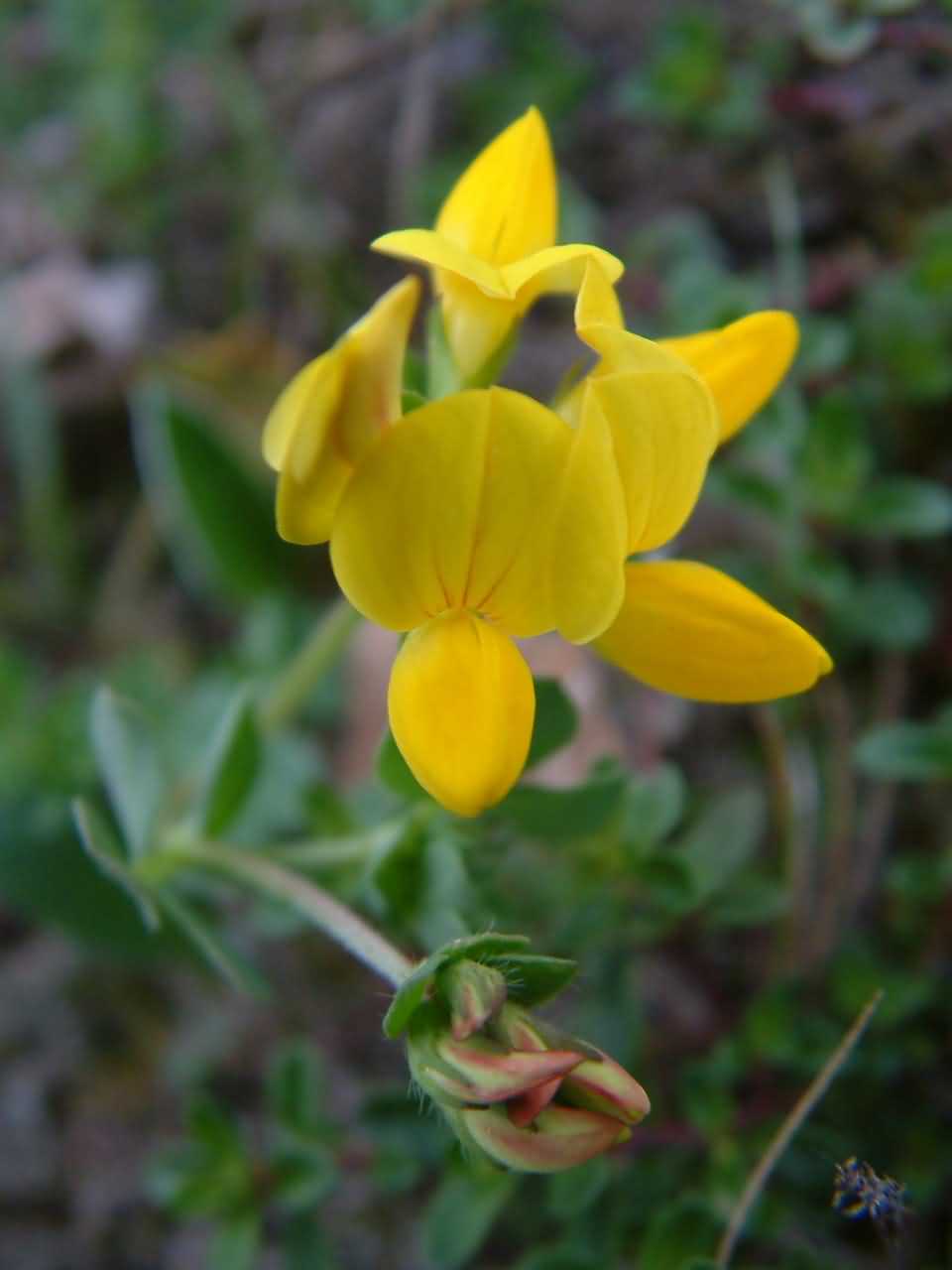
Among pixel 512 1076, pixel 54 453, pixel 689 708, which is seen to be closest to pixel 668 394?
pixel 512 1076

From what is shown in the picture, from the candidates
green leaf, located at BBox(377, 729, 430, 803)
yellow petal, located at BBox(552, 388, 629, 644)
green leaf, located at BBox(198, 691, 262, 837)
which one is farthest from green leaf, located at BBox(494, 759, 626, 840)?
green leaf, located at BBox(198, 691, 262, 837)

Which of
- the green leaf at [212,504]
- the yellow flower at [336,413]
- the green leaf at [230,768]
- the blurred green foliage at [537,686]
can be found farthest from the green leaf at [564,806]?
the green leaf at [212,504]

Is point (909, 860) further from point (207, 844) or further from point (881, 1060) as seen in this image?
point (207, 844)

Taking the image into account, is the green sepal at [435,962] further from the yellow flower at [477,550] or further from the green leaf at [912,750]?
the green leaf at [912,750]

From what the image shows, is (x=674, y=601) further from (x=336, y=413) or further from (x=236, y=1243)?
(x=236, y=1243)

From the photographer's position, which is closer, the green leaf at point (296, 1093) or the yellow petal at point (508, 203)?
the yellow petal at point (508, 203)

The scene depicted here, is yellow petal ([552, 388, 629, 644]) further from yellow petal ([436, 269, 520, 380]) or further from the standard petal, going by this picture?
yellow petal ([436, 269, 520, 380])
